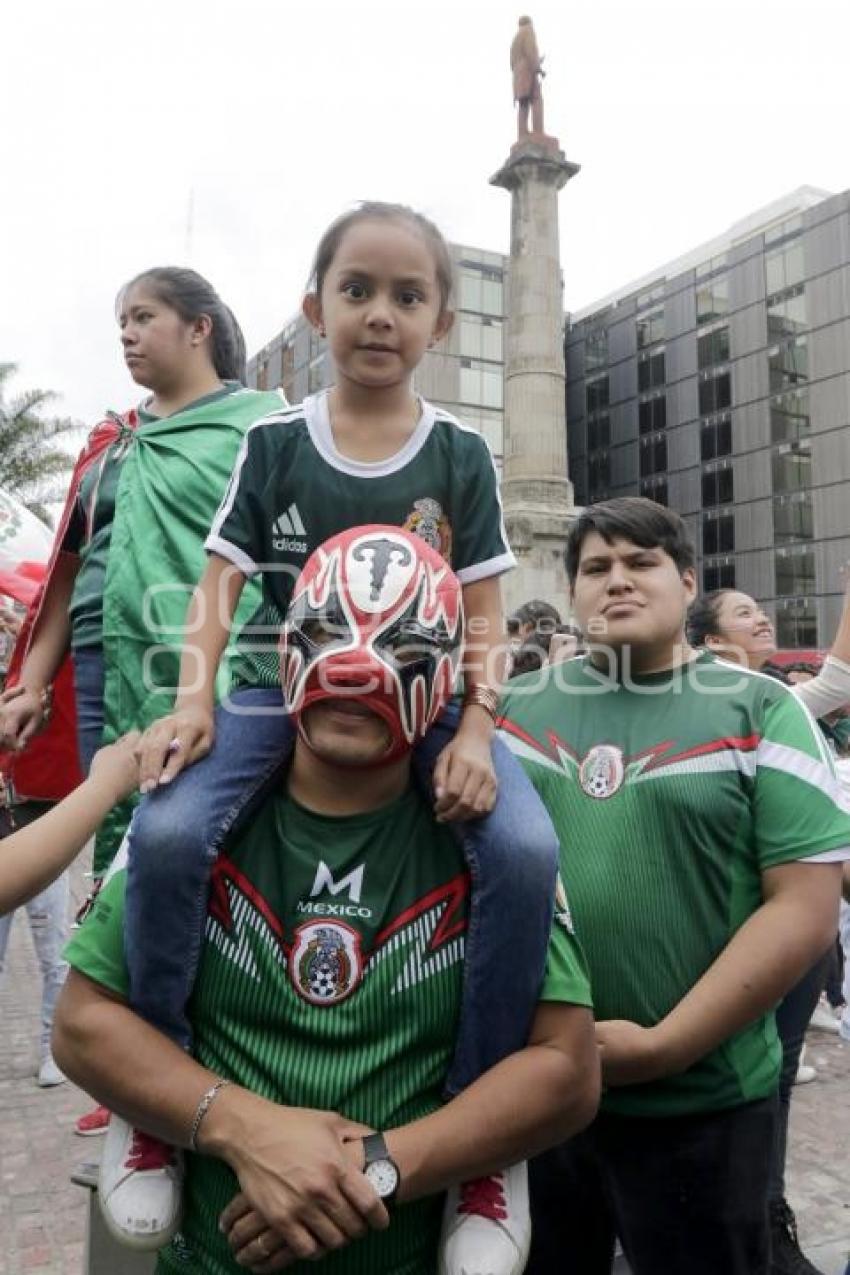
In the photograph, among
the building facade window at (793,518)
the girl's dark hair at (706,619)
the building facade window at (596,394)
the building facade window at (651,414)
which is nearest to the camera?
the girl's dark hair at (706,619)

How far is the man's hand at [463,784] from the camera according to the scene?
179 centimetres

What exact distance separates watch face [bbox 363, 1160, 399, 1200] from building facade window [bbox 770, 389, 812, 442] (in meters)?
40.4

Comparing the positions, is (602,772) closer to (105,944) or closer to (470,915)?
(470,915)

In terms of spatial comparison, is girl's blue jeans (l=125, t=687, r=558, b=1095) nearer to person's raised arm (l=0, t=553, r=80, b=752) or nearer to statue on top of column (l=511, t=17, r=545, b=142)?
person's raised arm (l=0, t=553, r=80, b=752)

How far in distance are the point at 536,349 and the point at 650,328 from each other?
72.1 ft

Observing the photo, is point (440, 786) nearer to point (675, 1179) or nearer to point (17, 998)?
point (675, 1179)

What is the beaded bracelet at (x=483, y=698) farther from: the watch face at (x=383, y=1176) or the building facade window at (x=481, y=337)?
the building facade window at (x=481, y=337)

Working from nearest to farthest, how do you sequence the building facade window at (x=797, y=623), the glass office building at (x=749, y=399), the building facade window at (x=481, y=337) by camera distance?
1. the glass office building at (x=749, y=399)
2. the building facade window at (x=797, y=623)
3. the building facade window at (x=481, y=337)

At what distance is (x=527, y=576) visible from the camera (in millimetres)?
22938

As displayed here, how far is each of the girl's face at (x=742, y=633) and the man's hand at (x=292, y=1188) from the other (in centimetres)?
327

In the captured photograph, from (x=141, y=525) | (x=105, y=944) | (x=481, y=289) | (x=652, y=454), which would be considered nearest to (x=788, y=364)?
(x=652, y=454)

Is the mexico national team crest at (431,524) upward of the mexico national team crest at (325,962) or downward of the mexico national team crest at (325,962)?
upward

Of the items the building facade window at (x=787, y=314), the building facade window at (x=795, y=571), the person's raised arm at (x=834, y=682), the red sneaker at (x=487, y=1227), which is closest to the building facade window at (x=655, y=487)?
the building facade window at (x=795, y=571)

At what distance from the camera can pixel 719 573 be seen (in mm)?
41969
